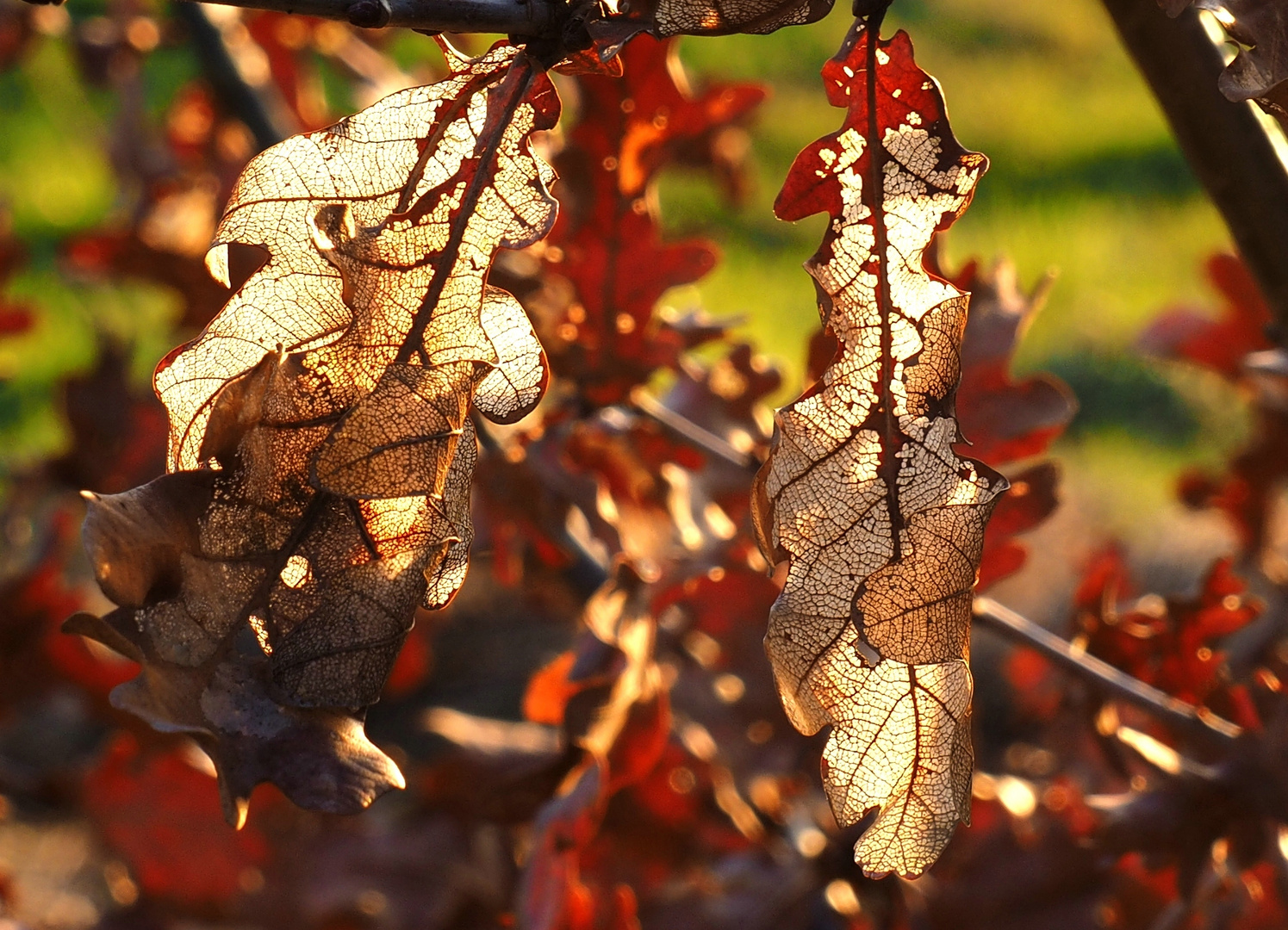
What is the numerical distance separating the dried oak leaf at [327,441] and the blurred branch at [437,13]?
1.3 inches

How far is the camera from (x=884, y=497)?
61 cm

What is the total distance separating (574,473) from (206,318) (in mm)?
707

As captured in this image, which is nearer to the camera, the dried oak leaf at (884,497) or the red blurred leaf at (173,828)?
the dried oak leaf at (884,497)

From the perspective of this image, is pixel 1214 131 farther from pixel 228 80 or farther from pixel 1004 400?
pixel 228 80

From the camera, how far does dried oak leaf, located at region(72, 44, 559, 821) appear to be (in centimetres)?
58

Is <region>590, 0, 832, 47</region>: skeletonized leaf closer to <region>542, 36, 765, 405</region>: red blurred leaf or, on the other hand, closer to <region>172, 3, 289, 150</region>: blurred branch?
<region>542, 36, 765, 405</region>: red blurred leaf

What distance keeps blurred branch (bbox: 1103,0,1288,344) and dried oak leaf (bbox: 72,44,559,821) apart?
350mm

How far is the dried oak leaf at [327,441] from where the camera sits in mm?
583

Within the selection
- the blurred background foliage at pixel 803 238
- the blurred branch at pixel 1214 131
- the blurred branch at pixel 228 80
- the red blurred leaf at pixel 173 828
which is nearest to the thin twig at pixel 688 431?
the blurred background foliage at pixel 803 238

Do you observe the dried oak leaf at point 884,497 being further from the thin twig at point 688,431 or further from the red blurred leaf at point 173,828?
the red blurred leaf at point 173,828

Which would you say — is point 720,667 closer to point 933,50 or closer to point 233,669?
point 233,669

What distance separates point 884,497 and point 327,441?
27 centimetres

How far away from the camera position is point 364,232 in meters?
0.61

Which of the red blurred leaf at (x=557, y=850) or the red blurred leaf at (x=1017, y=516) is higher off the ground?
the red blurred leaf at (x=1017, y=516)
